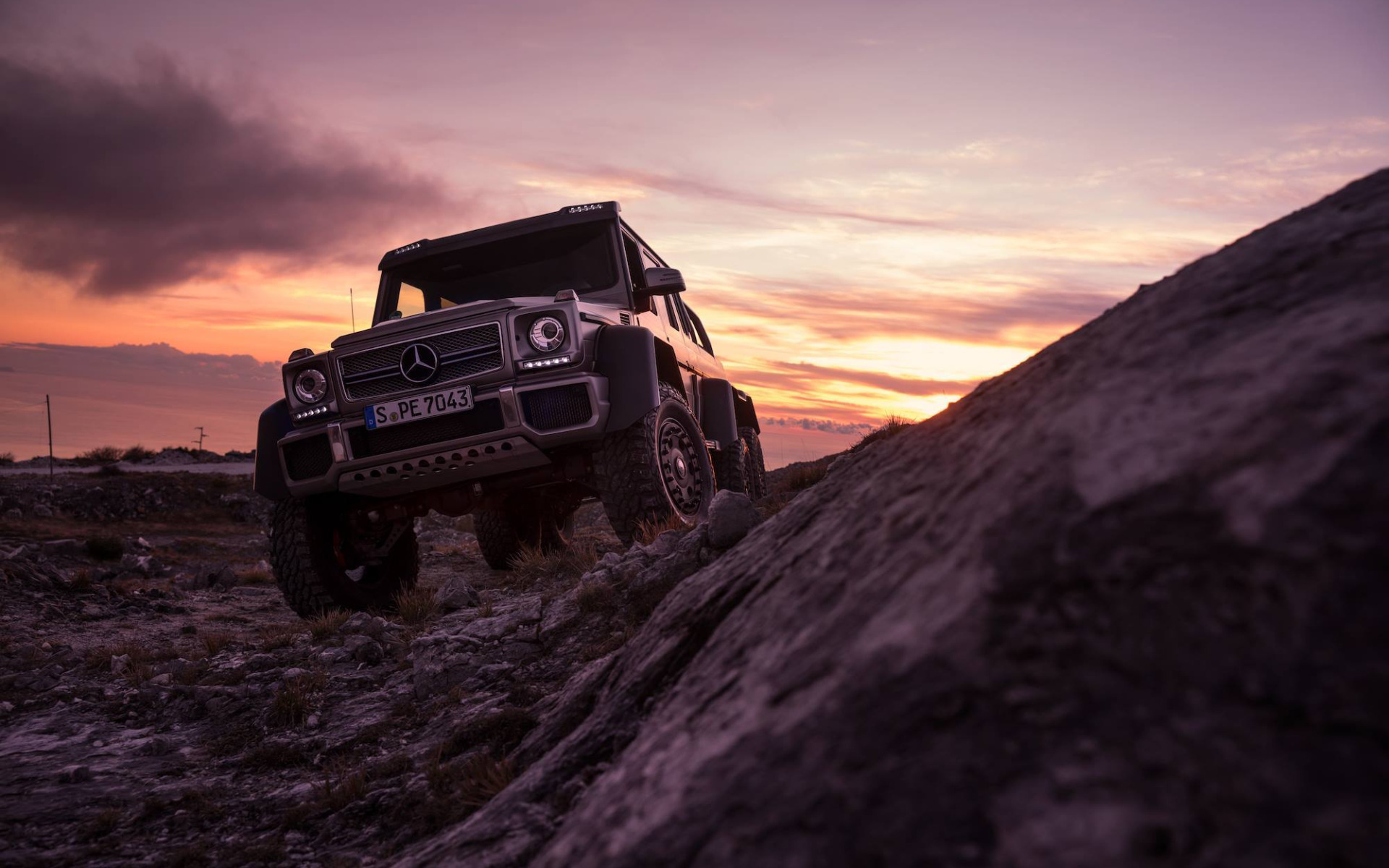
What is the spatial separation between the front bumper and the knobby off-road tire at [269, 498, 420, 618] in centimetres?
30

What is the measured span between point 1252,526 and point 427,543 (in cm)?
1343

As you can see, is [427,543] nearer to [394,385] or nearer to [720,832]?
[394,385]

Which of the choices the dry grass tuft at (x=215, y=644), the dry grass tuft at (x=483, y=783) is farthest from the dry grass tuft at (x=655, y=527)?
the dry grass tuft at (x=215, y=644)

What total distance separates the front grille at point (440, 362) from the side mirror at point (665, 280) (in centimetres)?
145

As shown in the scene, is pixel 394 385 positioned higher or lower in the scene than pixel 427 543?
higher

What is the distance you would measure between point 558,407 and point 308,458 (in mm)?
1772

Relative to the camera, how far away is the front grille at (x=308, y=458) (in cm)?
559

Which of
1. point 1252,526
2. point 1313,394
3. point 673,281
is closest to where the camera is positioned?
point 1252,526

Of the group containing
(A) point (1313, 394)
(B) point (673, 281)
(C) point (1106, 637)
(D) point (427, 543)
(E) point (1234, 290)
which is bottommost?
(D) point (427, 543)

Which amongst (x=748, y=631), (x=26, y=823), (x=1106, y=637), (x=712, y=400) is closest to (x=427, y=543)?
(x=712, y=400)

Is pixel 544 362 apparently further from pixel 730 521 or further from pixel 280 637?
pixel 280 637

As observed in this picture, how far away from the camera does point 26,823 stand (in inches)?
121

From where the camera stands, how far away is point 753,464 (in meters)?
10.5

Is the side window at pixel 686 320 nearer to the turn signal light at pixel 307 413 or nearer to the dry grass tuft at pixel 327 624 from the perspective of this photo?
the turn signal light at pixel 307 413
